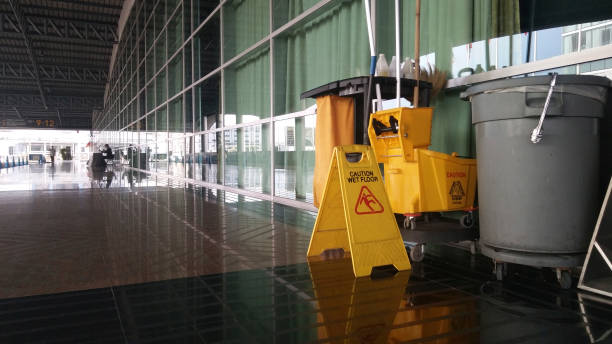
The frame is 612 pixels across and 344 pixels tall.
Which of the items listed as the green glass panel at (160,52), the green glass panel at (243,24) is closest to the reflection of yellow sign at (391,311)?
the green glass panel at (243,24)

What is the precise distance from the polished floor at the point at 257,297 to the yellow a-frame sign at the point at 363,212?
0.12 metres

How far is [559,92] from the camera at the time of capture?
2.26 m

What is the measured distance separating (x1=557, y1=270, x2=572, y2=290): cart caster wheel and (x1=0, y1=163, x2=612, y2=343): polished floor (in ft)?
0.23

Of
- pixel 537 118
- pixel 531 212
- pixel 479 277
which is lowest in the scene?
pixel 479 277

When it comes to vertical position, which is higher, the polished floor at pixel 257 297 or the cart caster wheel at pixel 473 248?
the cart caster wheel at pixel 473 248

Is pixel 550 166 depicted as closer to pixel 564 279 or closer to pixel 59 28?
pixel 564 279

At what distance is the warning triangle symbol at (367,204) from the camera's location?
272 centimetres

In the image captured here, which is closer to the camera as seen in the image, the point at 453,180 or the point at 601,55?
the point at 601,55

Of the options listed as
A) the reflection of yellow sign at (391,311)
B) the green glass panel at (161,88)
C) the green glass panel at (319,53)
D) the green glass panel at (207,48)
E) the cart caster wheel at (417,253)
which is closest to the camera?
the reflection of yellow sign at (391,311)

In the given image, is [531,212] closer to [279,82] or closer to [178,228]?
[178,228]

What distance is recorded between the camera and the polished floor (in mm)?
1763

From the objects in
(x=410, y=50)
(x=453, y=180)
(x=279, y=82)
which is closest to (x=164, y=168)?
(x=279, y=82)

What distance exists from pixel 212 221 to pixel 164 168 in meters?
11.9

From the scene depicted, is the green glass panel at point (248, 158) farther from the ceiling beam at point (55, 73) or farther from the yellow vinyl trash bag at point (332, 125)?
the ceiling beam at point (55, 73)
